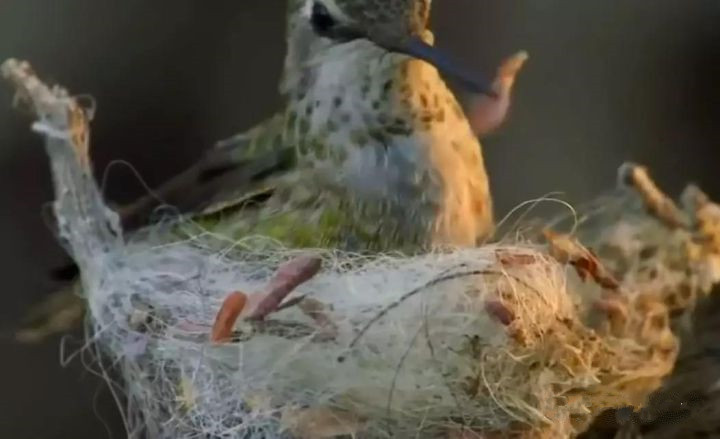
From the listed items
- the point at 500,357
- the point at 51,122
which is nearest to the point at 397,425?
the point at 500,357

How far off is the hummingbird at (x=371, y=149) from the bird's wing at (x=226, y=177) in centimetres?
2

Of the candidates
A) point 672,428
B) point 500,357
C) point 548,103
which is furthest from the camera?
point 548,103

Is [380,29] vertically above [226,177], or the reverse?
[380,29]

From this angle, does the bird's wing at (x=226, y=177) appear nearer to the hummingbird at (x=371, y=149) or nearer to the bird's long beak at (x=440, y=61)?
the hummingbird at (x=371, y=149)

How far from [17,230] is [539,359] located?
492 mm

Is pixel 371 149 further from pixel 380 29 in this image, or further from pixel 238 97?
pixel 238 97

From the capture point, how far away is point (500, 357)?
24.9 inches

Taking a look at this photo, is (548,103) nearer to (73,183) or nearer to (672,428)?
(672,428)

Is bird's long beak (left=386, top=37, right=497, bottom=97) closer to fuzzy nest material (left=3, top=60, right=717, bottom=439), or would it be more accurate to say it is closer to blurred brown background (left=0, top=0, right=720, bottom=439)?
fuzzy nest material (left=3, top=60, right=717, bottom=439)

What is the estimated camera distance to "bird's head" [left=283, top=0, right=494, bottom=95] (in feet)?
2.43

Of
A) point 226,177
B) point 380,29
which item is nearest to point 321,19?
point 380,29

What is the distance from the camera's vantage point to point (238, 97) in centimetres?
96

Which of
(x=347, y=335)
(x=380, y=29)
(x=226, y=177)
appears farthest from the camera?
(x=226, y=177)

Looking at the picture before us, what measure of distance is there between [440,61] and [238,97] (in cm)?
28
